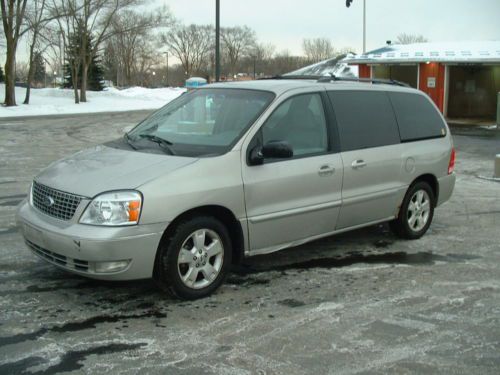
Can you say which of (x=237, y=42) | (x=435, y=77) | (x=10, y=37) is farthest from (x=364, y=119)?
(x=237, y=42)

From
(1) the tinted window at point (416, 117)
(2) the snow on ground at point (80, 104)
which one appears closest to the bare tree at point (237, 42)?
(2) the snow on ground at point (80, 104)

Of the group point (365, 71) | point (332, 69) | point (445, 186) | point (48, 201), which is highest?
point (332, 69)

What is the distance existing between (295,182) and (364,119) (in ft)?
4.13

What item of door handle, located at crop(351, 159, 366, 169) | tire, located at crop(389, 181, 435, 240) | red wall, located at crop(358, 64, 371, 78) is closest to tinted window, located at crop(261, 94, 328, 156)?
door handle, located at crop(351, 159, 366, 169)

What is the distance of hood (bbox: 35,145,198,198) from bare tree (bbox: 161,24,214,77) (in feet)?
319

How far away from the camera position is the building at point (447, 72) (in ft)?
86.7

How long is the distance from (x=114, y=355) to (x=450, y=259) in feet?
12.0

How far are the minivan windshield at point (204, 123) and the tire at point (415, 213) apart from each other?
2175mm

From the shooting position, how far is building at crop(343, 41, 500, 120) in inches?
1040

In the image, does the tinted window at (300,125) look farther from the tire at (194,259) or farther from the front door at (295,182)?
the tire at (194,259)

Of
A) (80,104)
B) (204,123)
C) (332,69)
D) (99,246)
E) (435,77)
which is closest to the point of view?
(99,246)

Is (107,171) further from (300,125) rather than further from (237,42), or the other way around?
(237,42)

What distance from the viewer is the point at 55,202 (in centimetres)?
446

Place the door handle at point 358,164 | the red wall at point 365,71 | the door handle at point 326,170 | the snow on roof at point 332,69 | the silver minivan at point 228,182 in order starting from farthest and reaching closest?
the snow on roof at point 332,69 → the red wall at point 365,71 → the door handle at point 358,164 → the door handle at point 326,170 → the silver minivan at point 228,182
